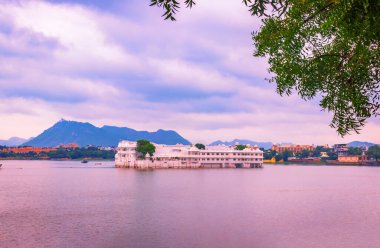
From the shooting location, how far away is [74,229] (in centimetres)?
3119

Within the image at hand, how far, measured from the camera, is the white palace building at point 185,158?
149 meters

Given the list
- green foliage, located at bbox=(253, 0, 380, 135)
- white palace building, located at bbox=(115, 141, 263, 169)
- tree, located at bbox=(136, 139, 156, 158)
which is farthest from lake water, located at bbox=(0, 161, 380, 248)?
white palace building, located at bbox=(115, 141, 263, 169)

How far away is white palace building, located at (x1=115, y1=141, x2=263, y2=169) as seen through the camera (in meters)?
149

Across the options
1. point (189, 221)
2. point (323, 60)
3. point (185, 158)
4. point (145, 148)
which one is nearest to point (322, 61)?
point (323, 60)

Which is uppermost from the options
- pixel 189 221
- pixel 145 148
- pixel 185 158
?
pixel 145 148

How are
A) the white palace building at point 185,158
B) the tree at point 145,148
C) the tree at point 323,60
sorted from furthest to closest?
the white palace building at point 185,158 → the tree at point 145,148 → the tree at point 323,60

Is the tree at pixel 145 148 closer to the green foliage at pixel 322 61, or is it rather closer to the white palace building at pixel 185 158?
the white palace building at pixel 185 158

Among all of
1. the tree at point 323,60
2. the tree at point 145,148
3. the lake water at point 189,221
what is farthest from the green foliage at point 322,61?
the tree at point 145,148

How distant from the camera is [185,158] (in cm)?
15200

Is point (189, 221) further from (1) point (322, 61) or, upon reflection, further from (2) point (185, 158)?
(2) point (185, 158)

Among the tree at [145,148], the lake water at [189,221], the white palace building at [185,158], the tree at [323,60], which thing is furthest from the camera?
the white palace building at [185,158]

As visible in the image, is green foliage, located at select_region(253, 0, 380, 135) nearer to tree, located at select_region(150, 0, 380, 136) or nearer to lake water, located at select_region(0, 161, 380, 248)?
tree, located at select_region(150, 0, 380, 136)

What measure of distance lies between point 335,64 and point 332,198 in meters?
43.7

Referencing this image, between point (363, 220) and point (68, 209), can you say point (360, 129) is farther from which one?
point (68, 209)
